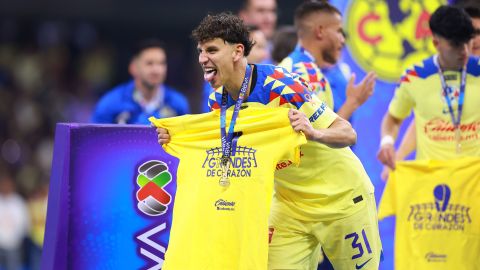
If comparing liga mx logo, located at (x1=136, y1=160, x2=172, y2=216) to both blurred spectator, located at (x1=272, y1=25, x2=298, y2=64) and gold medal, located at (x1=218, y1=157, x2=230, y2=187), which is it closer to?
gold medal, located at (x1=218, y1=157, x2=230, y2=187)

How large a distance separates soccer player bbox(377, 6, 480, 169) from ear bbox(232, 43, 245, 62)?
1.98 meters

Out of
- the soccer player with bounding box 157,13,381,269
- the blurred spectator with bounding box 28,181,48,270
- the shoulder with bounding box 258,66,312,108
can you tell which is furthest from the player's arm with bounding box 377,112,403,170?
the blurred spectator with bounding box 28,181,48,270

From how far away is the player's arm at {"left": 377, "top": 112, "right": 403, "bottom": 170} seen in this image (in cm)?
729

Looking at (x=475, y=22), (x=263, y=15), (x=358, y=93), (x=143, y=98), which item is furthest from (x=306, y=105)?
(x=263, y=15)

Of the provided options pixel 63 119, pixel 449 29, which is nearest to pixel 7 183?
pixel 63 119

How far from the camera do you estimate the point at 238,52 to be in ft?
17.9

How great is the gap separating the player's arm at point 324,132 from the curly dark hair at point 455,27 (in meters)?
1.83

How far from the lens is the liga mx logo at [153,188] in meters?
6.60

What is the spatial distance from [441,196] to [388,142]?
584 millimetres

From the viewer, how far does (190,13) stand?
65.2 ft

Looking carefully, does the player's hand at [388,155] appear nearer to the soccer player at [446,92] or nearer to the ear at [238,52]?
the soccer player at [446,92]

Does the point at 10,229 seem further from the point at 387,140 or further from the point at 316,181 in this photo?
the point at 316,181

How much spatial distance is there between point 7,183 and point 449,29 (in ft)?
29.9

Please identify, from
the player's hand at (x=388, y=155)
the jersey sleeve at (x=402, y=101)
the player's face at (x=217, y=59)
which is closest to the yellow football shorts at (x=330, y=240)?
the player's face at (x=217, y=59)
